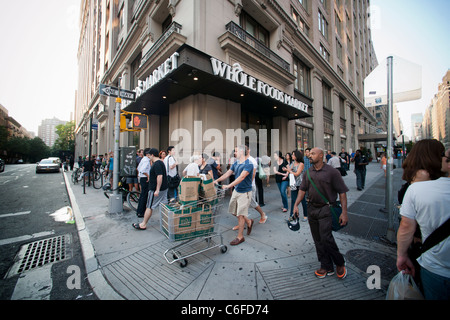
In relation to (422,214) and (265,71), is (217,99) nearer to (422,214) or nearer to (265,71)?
(265,71)

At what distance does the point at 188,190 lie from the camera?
3.20 meters

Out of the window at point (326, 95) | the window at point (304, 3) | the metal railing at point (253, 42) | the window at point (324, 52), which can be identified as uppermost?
the window at point (304, 3)

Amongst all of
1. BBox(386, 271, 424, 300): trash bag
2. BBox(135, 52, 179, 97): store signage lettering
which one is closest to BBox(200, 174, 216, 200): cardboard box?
BBox(386, 271, 424, 300): trash bag

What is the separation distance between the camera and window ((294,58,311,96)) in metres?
16.3

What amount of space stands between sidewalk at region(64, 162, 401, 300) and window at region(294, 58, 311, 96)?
14778 mm

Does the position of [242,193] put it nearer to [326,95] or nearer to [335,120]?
[326,95]

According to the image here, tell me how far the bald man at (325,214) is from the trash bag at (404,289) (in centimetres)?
91

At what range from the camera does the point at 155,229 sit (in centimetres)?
465

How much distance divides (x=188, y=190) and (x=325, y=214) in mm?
2246

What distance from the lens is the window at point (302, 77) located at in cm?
1634

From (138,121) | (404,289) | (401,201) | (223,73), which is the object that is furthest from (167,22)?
(404,289)

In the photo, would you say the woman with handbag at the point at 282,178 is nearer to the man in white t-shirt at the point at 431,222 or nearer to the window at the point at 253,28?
the man in white t-shirt at the point at 431,222

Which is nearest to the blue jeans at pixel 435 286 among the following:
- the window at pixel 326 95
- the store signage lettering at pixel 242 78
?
the store signage lettering at pixel 242 78
